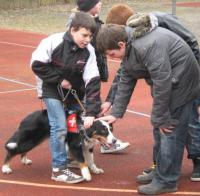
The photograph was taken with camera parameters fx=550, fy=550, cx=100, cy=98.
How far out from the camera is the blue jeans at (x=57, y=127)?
5.82 meters

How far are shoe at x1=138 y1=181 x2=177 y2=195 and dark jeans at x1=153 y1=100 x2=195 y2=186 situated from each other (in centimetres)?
4

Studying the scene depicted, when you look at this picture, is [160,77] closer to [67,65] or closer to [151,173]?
[67,65]

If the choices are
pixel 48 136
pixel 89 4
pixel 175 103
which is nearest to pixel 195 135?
pixel 175 103

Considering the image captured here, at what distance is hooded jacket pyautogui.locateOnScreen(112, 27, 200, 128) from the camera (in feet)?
16.3

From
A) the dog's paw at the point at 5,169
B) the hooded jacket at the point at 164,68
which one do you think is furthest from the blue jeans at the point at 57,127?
the hooded jacket at the point at 164,68

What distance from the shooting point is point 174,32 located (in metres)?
5.54

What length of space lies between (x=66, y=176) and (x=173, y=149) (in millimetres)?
1281

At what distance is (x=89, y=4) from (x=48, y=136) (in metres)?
1.71

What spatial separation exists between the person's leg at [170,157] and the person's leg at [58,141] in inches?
33.9

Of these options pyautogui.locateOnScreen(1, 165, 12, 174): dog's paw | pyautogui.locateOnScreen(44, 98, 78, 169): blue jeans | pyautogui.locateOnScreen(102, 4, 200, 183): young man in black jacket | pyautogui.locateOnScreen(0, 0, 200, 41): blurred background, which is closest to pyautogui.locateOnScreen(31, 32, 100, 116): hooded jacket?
pyautogui.locateOnScreen(44, 98, 78, 169): blue jeans

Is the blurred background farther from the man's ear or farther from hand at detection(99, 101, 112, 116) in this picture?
the man's ear

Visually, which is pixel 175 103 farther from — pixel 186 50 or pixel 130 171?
pixel 130 171

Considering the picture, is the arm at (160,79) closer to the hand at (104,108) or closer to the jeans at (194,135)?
the jeans at (194,135)

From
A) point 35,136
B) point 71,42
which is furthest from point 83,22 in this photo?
point 35,136
